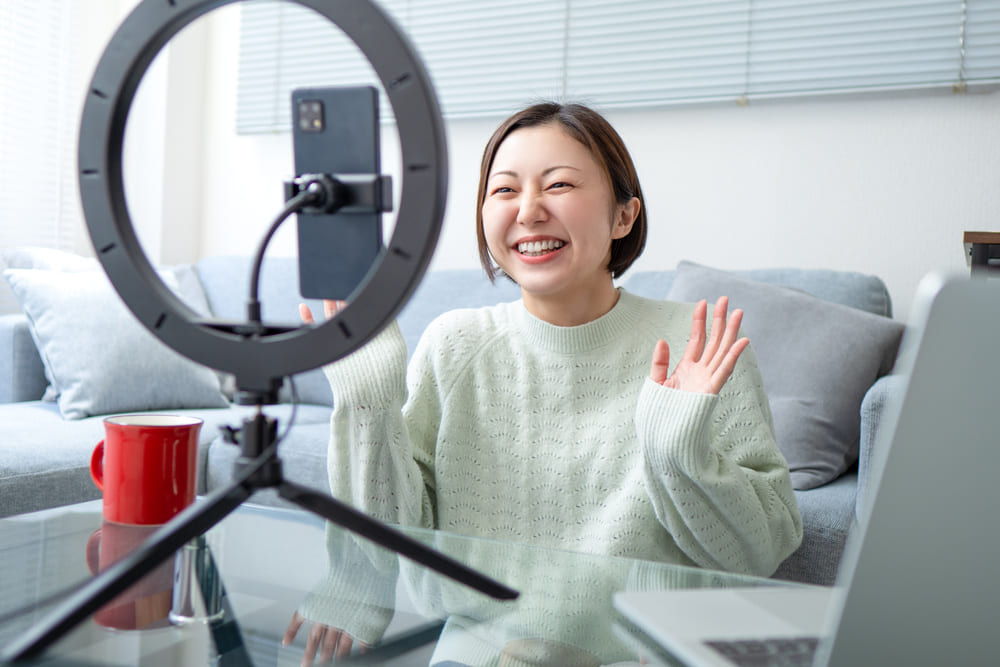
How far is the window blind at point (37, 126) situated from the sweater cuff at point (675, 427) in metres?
2.49

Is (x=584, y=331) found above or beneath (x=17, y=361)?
above

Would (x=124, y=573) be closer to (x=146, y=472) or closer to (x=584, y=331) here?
(x=146, y=472)

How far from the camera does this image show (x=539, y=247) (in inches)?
44.5

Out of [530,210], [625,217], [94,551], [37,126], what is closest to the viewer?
[94,551]

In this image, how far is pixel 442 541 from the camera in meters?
0.82

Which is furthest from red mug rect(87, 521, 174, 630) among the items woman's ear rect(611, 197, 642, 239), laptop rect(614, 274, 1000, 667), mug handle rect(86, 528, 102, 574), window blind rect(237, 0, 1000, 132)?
window blind rect(237, 0, 1000, 132)

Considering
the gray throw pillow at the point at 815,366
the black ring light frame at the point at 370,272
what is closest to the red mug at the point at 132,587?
the black ring light frame at the point at 370,272

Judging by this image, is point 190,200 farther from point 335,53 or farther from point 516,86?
point 516,86

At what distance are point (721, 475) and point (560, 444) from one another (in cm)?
25

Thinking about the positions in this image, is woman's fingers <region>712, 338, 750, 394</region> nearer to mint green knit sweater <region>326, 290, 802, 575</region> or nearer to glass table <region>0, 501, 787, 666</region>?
mint green knit sweater <region>326, 290, 802, 575</region>

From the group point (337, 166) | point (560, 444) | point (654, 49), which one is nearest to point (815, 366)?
point (560, 444)

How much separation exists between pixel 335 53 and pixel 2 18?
102 cm

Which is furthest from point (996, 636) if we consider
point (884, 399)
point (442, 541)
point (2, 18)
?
point (2, 18)

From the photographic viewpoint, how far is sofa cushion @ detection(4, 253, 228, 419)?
2.07 meters
